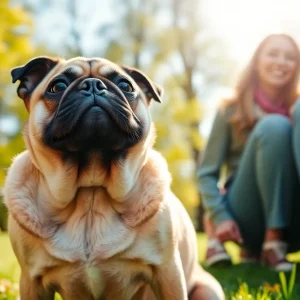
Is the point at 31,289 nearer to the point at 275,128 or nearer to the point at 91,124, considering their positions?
the point at 91,124

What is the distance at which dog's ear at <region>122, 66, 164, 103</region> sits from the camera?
1928 millimetres

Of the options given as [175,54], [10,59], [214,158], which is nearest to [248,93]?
[214,158]

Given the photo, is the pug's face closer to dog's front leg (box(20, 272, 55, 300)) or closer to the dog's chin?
the dog's chin

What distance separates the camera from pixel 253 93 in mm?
3584

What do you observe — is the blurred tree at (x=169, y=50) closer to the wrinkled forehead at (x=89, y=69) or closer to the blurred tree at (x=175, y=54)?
the blurred tree at (x=175, y=54)

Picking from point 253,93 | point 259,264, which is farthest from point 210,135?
point 259,264

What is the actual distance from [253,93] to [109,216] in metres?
2.06

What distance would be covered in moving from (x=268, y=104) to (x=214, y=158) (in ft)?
1.65

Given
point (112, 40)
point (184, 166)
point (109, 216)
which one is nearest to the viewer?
point (109, 216)

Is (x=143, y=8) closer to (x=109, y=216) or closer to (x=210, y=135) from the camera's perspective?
(x=210, y=135)

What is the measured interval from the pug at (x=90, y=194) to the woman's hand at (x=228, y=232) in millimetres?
1491

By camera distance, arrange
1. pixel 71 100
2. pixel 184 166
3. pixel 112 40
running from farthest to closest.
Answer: pixel 184 166 → pixel 112 40 → pixel 71 100

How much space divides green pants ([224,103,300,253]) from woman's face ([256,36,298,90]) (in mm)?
399

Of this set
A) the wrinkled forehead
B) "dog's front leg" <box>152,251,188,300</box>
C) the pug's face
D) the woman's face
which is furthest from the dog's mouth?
the woman's face
